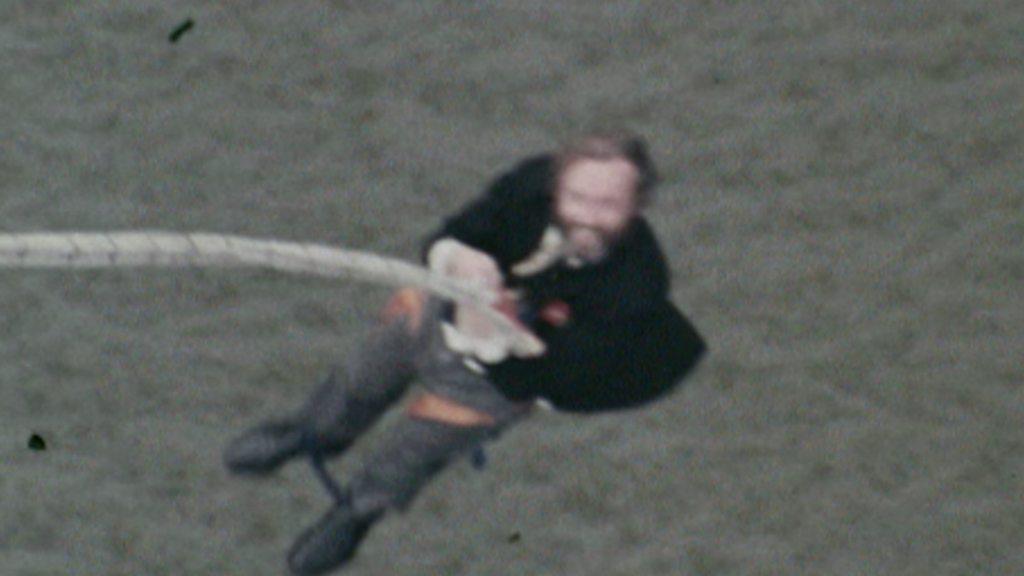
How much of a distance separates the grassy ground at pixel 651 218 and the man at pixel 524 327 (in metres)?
0.02

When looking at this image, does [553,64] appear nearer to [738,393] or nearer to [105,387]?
[738,393]

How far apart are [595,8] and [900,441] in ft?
1.32

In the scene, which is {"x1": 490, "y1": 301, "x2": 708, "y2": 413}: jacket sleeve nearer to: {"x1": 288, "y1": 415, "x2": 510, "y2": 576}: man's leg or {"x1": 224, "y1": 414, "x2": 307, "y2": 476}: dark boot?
{"x1": 288, "y1": 415, "x2": 510, "y2": 576}: man's leg

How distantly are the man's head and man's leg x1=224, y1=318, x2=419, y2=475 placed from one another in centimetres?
16

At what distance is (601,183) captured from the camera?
1004mm

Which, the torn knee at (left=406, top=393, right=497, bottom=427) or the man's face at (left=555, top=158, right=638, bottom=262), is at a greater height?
the man's face at (left=555, top=158, right=638, bottom=262)

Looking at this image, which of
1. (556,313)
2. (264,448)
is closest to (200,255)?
(264,448)

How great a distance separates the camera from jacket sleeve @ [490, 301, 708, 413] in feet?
3.34

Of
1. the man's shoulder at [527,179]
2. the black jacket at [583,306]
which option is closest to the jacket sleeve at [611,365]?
the black jacket at [583,306]

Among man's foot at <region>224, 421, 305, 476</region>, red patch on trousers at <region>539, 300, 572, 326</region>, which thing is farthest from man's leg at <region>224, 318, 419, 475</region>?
red patch on trousers at <region>539, 300, 572, 326</region>

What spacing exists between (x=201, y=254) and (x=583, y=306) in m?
0.29

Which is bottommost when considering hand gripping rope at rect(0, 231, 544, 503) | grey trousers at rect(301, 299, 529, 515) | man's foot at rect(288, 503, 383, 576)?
man's foot at rect(288, 503, 383, 576)

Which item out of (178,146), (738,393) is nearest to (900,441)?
(738,393)

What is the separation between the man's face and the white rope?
3.4 inches
